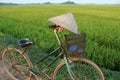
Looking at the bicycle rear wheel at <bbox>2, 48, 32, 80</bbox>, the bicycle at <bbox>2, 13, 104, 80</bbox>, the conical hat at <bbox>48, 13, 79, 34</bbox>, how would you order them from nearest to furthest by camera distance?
1. the conical hat at <bbox>48, 13, 79, 34</bbox>
2. the bicycle at <bbox>2, 13, 104, 80</bbox>
3. the bicycle rear wheel at <bbox>2, 48, 32, 80</bbox>

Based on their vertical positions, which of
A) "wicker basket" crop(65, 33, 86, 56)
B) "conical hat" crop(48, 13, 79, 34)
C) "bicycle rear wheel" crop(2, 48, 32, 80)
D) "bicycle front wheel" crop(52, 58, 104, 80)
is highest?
"conical hat" crop(48, 13, 79, 34)

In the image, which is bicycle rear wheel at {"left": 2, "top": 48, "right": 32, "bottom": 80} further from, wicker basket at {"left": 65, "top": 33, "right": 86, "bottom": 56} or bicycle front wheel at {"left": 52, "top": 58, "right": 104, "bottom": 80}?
wicker basket at {"left": 65, "top": 33, "right": 86, "bottom": 56}

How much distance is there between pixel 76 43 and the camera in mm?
4348

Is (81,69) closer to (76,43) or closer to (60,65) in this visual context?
(60,65)

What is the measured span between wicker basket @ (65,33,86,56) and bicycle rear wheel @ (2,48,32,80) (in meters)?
1.03

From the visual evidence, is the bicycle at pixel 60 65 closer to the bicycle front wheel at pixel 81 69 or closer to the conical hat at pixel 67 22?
the bicycle front wheel at pixel 81 69

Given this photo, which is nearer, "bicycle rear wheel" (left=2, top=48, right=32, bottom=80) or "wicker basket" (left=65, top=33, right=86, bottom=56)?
"wicker basket" (left=65, top=33, right=86, bottom=56)

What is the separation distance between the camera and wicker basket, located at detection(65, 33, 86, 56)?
4324 mm

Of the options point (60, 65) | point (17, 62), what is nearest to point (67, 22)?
point (60, 65)

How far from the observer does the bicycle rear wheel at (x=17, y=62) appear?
5.26m

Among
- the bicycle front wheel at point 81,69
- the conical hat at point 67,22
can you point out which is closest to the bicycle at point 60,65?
the bicycle front wheel at point 81,69

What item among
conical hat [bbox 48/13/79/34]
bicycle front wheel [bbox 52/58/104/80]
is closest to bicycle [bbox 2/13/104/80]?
bicycle front wheel [bbox 52/58/104/80]

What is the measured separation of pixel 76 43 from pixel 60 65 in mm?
481

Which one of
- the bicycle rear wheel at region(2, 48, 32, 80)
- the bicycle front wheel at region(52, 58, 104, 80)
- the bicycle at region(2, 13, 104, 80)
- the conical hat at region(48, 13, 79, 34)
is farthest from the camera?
the bicycle rear wheel at region(2, 48, 32, 80)
